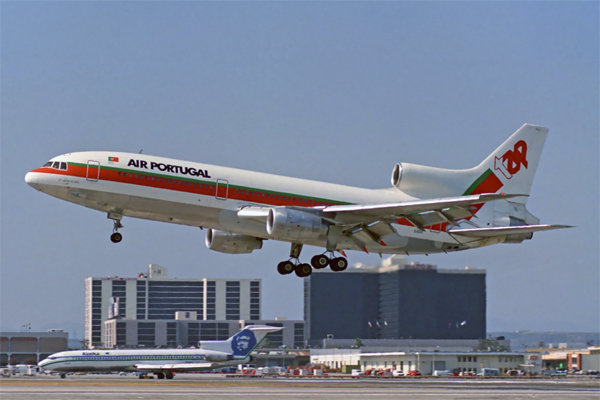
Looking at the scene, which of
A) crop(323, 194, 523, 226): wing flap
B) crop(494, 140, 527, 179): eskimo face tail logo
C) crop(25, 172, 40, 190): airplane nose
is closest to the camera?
crop(323, 194, 523, 226): wing flap

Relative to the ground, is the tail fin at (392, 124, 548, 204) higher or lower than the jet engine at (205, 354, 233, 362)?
higher

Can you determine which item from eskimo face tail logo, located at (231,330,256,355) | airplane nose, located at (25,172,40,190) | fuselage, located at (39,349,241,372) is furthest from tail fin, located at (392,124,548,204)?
eskimo face tail logo, located at (231,330,256,355)

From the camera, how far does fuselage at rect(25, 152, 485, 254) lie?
4541 centimetres

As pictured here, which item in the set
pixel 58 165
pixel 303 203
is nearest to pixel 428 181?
pixel 303 203

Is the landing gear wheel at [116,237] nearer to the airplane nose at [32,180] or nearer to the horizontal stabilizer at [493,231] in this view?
the airplane nose at [32,180]

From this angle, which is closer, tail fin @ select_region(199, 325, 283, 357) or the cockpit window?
the cockpit window

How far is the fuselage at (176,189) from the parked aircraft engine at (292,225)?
1140 mm

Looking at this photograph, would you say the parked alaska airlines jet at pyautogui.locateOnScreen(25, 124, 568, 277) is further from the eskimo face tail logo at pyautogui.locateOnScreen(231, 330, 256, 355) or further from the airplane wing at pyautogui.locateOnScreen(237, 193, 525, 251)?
the eskimo face tail logo at pyautogui.locateOnScreen(231, 330, 256, 355)


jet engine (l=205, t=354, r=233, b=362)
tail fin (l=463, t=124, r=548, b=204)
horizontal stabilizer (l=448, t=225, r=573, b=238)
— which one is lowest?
jet engine (l=205, t=354, r=233, b=362)

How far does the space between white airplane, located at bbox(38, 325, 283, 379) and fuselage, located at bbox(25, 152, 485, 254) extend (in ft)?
147

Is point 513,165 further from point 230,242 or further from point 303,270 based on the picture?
point 230,242

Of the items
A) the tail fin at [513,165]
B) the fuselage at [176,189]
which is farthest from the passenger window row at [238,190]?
Result: the tail fin at [513,165]

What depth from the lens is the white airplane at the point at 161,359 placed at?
287 ft

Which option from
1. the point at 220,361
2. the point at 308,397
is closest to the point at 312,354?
the point at 220,361
